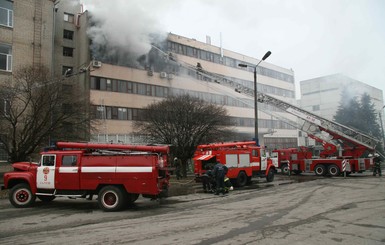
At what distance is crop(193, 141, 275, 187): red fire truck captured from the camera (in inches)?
701

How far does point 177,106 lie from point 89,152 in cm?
1056

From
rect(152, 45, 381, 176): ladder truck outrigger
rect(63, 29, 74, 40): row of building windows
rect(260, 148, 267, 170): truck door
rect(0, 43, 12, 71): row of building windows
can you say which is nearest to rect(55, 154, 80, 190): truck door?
rect(260, 148, 267, 170): truck door

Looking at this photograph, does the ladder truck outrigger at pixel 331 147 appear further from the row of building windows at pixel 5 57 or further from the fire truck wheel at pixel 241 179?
the row of building windows at pixel 5 57

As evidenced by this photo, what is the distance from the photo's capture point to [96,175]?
11117 millimetres

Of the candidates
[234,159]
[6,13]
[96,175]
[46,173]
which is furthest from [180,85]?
[96,175]

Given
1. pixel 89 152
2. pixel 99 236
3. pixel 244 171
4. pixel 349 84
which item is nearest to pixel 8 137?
pixel 89 152

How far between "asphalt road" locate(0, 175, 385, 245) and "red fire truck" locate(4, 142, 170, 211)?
0.55 meters

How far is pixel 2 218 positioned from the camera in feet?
32.2

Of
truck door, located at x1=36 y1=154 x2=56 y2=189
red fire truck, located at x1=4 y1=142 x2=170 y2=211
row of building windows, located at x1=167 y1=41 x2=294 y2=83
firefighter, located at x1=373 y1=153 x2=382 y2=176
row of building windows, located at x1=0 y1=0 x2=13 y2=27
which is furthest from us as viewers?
row of building windows, located at x1=167 y1=41 x2=294 y2=83

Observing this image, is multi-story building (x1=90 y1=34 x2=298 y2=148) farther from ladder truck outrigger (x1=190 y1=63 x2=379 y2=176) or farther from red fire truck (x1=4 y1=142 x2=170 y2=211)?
red fire truck (x1=4 y1=142 x2=170 y2=211)

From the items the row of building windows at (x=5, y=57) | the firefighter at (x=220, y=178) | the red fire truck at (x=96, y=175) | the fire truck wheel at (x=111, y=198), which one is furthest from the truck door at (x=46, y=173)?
the row of building windows at (x=5, y=57)

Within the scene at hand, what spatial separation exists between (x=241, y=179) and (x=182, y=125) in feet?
16.5

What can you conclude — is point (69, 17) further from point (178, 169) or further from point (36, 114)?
point (36, 114)

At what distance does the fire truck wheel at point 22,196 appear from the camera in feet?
38.6
